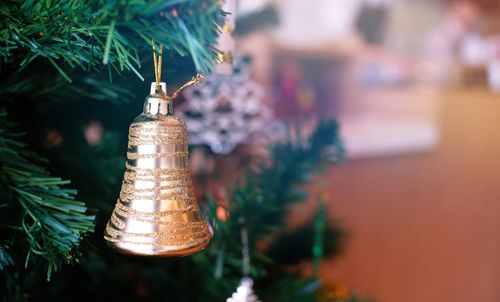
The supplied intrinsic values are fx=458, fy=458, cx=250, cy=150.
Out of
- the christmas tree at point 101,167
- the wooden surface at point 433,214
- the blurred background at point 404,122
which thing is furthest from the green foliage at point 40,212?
the wooden surface at point 433,214

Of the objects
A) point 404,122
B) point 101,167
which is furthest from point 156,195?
point 404,122

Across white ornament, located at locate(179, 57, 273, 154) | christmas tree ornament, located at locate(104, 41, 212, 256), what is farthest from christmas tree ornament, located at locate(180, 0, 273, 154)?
christmas tree ornament, located at locate(104, 41, 212, 256)

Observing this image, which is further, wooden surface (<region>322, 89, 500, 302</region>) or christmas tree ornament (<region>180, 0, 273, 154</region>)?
wooden surface (<region>322, 89, 500, 302</region>)

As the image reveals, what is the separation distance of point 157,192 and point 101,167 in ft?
0.45

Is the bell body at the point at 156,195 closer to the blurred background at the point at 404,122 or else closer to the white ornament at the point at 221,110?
the white ornament at the point at 221,110

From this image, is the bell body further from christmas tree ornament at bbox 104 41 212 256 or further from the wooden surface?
the wooden surface

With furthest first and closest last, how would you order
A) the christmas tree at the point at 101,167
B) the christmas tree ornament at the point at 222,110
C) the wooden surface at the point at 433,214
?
1. the wooden surface at the point at 433,214
2. the christmas tree ornament at the point at 222,110
3. the christmas tree at the point at 101,167

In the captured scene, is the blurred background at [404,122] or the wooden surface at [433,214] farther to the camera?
the wooden surface at [433,214]

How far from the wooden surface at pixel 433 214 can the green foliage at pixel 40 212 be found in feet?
2.67

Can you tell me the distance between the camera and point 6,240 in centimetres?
29

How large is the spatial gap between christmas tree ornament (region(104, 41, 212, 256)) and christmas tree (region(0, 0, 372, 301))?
2 centimetres

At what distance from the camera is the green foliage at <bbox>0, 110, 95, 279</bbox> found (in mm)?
268

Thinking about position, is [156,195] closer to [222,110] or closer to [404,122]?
[222,110]

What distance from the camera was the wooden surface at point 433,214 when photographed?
3.81 feet
